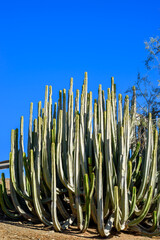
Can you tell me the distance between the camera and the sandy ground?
241 inches

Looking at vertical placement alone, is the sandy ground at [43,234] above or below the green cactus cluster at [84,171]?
below

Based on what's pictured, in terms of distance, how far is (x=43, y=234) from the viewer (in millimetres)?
6258

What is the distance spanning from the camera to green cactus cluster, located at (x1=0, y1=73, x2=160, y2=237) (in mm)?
6266

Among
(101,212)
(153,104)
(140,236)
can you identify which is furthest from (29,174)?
(153,104)

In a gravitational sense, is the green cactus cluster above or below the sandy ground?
above

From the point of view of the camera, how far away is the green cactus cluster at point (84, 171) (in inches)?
247

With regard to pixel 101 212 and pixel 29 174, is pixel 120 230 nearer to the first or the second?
pixel 101 212

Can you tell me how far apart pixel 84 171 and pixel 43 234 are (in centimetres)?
135

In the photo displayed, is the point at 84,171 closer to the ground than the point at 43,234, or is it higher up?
higher up

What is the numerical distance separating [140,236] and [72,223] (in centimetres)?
134

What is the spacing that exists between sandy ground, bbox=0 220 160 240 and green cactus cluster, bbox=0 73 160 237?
0.45 ft

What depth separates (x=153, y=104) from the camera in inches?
380

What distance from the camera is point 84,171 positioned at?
637 cm

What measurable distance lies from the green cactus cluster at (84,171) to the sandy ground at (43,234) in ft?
0.45
